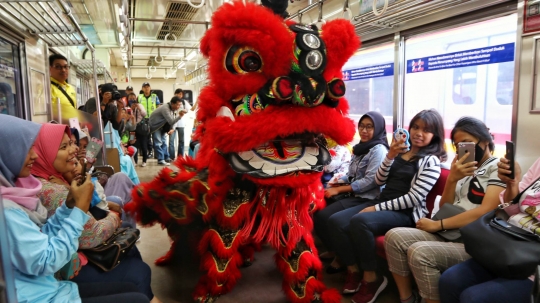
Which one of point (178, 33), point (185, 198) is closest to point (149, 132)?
point (178, 33)

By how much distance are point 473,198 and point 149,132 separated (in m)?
6.35

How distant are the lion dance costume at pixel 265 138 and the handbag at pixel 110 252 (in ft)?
1.41

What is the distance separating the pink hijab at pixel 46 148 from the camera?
1.59 meters

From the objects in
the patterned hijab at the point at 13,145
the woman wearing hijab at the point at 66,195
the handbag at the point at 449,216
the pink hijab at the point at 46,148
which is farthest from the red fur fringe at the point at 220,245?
the handbag at the point at 449,216

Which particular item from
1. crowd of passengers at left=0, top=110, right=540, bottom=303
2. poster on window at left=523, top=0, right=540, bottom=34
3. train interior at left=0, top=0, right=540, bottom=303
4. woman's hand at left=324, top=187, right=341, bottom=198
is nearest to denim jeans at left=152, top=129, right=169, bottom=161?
train interior at left=0, top=0, right=540, bottom=303

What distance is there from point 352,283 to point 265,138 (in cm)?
122

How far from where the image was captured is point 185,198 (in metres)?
2.03

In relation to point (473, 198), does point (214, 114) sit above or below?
above

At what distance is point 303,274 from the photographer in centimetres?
195

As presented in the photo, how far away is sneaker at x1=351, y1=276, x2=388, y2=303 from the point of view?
216cm

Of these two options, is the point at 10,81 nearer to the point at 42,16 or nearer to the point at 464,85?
the point at 42,16

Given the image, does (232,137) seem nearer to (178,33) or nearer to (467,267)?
(467,267)

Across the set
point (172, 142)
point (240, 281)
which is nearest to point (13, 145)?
point (240, 281)

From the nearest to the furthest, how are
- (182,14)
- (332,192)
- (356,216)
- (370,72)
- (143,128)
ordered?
(356,216) → (332,192) → (370,72) → (182,14) → (143,128)
